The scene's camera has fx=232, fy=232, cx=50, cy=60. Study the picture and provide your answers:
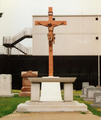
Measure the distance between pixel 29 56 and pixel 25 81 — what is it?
34.2ft

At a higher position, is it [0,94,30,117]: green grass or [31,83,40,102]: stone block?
[31,83,40,102]: stone block

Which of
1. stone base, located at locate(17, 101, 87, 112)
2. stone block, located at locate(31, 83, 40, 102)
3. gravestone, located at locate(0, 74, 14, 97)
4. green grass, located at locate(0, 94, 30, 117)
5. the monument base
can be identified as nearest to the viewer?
stone base, located at locate(17, 101, 87, 112)

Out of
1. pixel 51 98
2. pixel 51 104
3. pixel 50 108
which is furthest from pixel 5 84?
pixel 50 108

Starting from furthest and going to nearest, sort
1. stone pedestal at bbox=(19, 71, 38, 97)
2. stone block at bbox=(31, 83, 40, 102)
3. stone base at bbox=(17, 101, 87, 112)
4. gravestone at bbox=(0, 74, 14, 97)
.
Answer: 1. stone pedestal at bbox=(19, 71, 38, 97)
2. gravestone at bbox=(0, 74, 14, 97)
3. stone block at bbox=(31, 83, 40, 102)
4. stone base at bbox=(17, 101, 87, 112)

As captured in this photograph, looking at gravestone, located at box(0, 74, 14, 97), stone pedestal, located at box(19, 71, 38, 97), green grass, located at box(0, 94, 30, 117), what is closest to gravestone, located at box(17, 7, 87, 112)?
green grass, located at box(0, 94, 30, 117)

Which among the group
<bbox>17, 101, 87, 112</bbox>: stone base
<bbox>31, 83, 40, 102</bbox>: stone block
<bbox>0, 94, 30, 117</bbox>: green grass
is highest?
<bbox>31, 83, 40, 102</bbox>: stone block

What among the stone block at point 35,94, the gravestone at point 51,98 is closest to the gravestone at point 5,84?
the gravestone at point 51,98

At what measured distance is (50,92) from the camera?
11.6 metres

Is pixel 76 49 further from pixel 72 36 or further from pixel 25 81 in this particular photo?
pixel 25 81

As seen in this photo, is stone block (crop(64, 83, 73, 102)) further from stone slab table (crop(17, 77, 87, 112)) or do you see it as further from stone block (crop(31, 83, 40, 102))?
stone block (crop(31, 83, 40, 102))

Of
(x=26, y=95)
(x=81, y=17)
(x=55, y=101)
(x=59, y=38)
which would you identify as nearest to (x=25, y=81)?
(x=26, y=95)

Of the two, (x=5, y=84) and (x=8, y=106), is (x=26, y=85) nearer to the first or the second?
(x=5, y=84)

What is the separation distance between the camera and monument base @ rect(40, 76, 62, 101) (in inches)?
450

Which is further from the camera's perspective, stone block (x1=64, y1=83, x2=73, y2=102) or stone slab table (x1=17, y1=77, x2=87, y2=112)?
stone block (x1=64, y1=83, x2=73, y2=102)
